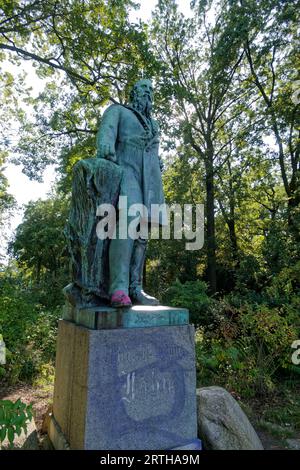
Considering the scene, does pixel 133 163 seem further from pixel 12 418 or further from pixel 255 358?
pixel 255 358

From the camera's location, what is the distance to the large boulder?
279cm

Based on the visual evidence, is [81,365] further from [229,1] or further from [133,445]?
[229,1]

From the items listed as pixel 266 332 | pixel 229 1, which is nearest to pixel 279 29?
pixel 229 1

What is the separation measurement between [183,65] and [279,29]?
15.9ft

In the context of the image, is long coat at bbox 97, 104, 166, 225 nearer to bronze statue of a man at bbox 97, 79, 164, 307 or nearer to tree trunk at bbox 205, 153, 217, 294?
bronze statue of a man at bbox 97, 79, 164, 307

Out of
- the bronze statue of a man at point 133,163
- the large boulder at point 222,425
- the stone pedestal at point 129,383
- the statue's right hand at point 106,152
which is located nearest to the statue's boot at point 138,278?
the bronze statue of a man at point 133,163

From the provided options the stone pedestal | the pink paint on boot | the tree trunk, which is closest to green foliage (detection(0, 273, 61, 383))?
the stone pedestal

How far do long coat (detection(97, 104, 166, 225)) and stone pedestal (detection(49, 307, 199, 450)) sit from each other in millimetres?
1033

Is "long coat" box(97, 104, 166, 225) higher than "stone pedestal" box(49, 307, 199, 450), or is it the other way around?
"long coat" box(97, 104, 166, 225)

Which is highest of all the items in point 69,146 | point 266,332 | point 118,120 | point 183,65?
point 183,65

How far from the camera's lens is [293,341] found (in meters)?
5.02

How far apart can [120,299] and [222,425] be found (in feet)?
5.26

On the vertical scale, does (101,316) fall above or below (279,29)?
below
